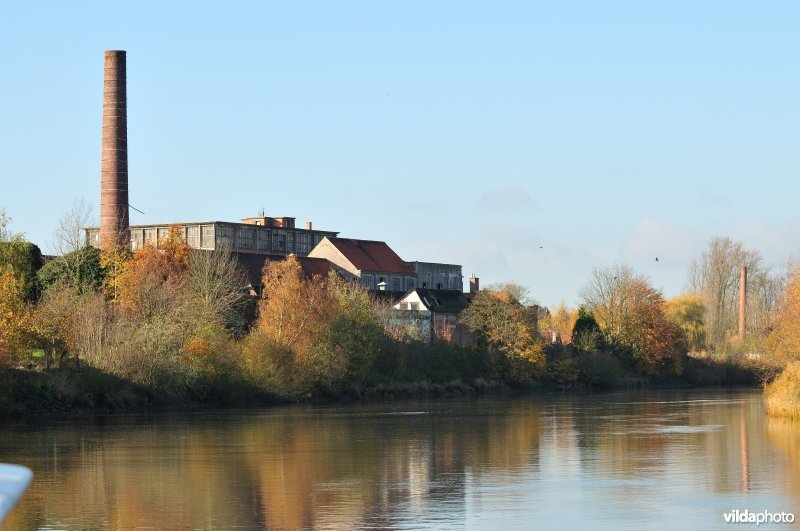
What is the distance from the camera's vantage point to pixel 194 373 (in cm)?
5156

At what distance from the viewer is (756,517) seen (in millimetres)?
17766

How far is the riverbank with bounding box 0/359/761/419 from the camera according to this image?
45781 mm

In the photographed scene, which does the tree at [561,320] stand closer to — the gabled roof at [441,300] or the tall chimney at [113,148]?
the gabled roof at [441,300]

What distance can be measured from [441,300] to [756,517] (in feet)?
250

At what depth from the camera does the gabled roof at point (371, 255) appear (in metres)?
99.5

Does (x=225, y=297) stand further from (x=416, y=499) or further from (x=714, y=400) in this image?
(x=416, y=499)

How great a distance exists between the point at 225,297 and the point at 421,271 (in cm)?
4906

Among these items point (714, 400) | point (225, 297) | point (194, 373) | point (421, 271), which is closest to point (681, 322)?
point (421, 271)

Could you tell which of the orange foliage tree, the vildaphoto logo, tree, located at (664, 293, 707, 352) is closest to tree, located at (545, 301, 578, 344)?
tree, located at (664, 293, 707, 352)

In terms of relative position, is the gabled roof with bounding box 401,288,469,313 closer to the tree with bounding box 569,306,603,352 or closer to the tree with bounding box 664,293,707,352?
the tree with bounding box 569,306,603,352

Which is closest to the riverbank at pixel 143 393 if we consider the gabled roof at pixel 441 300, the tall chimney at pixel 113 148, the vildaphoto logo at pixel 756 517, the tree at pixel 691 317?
the gabled roof at pixel 441 300

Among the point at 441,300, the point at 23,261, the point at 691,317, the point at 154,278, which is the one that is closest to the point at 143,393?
the point at 154,278

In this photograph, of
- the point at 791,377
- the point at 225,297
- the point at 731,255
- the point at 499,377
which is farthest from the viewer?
the point at 731,255

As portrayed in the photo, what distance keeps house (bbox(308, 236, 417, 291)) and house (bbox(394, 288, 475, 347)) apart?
6.32 m
